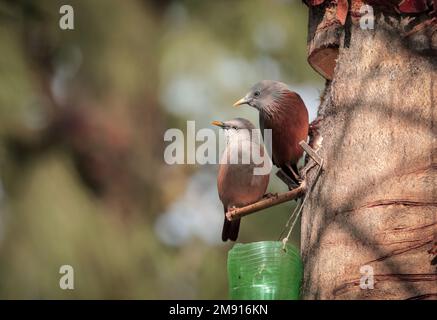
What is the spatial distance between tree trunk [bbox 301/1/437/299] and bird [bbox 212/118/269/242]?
1.08 m

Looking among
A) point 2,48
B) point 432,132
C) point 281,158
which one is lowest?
point 432,132

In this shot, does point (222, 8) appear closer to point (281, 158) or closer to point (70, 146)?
point (70, 146)

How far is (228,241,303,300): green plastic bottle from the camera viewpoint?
11.6 ft

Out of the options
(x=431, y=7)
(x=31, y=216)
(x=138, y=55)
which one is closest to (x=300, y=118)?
(x=431, y=7)

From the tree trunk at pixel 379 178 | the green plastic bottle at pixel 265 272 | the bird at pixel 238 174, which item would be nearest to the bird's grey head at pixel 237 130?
the bird at pixel 238 174

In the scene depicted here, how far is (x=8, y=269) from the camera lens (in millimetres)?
7051

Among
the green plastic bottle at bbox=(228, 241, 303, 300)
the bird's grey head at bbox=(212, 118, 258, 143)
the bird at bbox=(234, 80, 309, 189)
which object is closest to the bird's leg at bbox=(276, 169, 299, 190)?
the bird at bbox=(234, 80, 309, 189)

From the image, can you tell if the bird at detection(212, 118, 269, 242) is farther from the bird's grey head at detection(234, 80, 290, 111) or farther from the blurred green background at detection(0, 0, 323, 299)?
the blurred green background at detection(0, 0, 323, 299)

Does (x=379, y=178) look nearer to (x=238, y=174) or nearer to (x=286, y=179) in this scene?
(x=286, y=179)

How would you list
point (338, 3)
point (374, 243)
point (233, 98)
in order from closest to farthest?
point (374, 243)
point (338, 3)
point (233, 98)

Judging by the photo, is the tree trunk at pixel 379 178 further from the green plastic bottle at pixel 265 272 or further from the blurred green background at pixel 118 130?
the blurred green background at pixel 118 130

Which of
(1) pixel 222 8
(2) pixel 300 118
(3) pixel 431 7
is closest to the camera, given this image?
(3) pixel 431 7

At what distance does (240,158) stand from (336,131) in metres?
1.29

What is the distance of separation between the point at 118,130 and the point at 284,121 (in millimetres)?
3765
